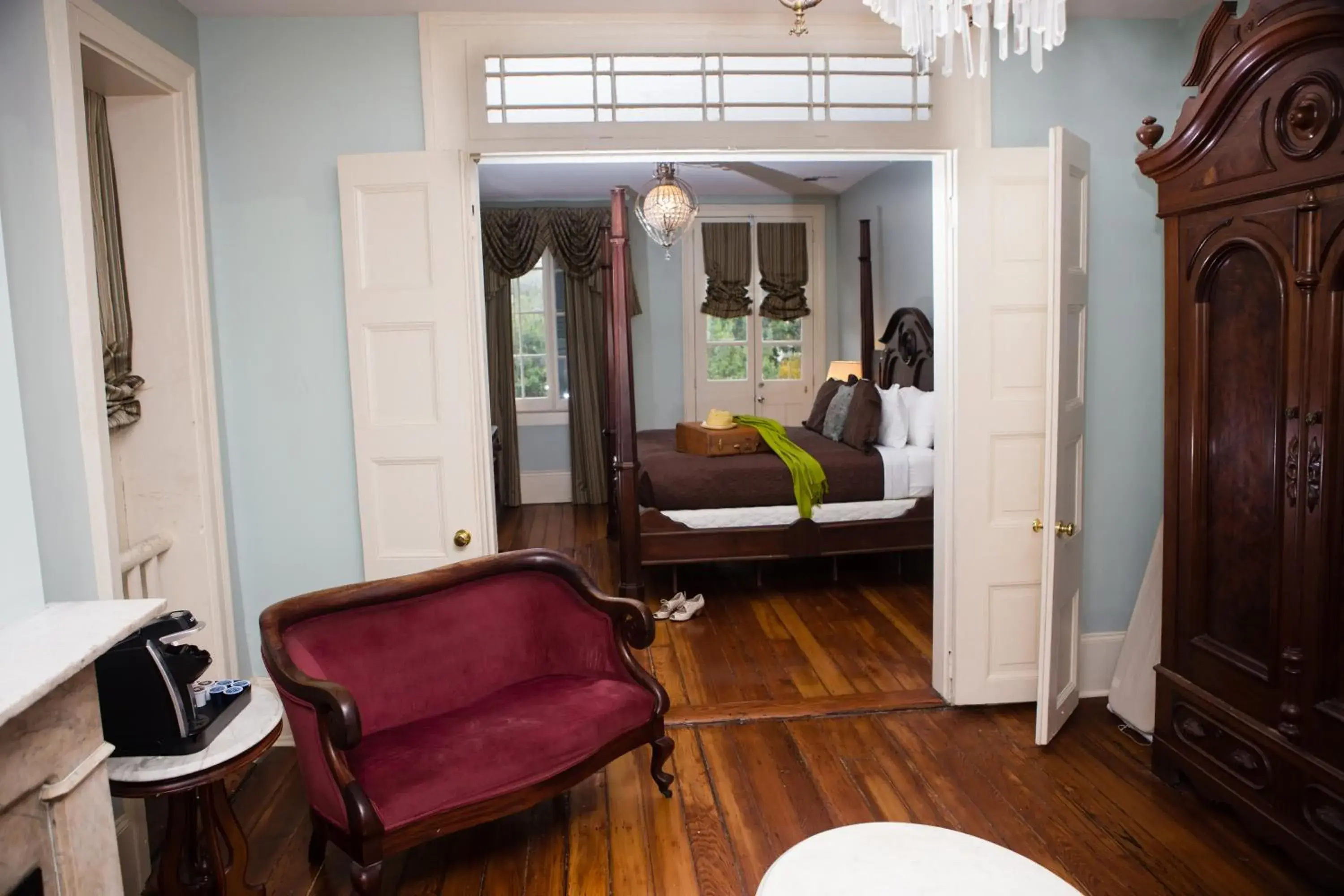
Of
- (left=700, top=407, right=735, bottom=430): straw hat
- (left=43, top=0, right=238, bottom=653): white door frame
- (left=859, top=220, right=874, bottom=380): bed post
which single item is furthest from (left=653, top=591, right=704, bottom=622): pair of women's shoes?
(left=43, top=0, right=238, bottom=653): white door frame

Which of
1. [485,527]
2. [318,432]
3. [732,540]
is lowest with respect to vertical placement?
[732,540]

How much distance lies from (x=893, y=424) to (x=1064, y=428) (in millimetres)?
2431

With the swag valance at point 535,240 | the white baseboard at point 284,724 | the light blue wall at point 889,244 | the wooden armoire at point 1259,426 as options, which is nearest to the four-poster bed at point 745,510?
the light blue wall at point 889,244

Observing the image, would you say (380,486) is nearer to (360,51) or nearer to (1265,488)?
(360,51)

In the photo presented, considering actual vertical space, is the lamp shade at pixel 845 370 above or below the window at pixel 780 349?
below

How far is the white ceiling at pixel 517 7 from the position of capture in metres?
3.05

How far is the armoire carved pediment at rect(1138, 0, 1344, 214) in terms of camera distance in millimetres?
2207

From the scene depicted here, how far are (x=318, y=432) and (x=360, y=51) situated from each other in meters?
1.31

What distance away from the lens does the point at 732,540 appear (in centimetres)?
497

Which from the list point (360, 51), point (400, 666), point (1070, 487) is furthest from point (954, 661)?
point (360, 51)

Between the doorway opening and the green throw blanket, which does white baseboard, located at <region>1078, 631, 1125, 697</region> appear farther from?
the green throw blanket

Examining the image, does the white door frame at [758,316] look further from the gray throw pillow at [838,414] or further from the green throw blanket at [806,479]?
the green throw blanket at [806,479]

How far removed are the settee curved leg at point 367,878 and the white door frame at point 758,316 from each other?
19.2 feet

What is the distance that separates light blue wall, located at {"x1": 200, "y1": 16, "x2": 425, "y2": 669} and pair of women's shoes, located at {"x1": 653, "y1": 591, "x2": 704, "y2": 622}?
1.89 meters
